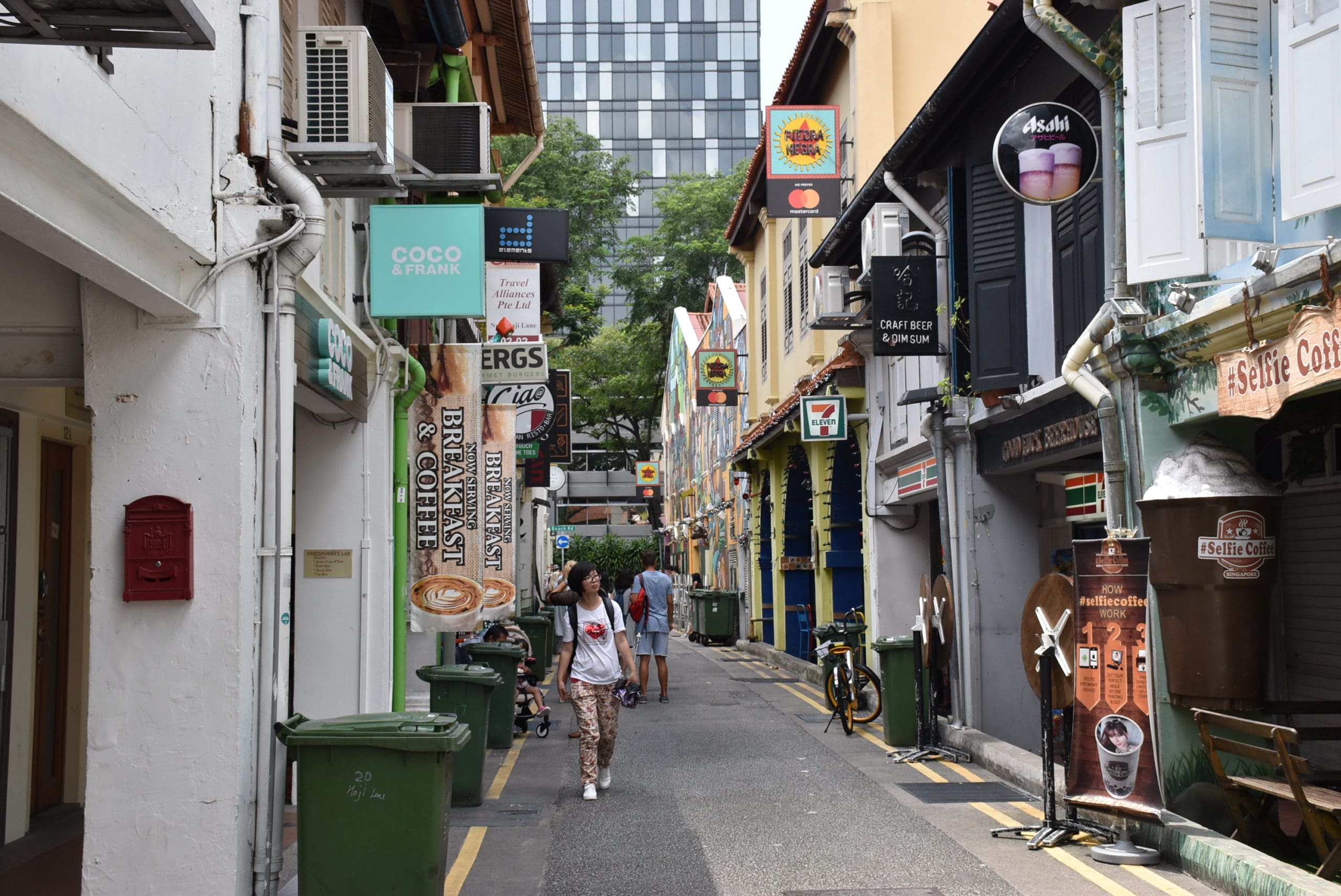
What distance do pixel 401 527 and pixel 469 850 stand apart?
3428 millimetres

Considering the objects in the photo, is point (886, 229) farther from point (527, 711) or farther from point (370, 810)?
point (370, 810)

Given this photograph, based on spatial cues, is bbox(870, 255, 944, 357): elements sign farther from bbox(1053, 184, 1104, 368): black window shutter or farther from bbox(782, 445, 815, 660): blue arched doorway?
bbox(782, 445, 815, 660): blue arched doorway

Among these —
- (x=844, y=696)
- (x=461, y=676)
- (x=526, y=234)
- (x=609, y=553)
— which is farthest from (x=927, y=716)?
(x=609, y=553)

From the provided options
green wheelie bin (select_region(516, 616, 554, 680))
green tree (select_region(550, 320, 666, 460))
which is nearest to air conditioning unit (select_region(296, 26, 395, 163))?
green wheelie bin (select_region(516, 616, 554, 680))

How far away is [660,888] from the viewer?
24.1 ft

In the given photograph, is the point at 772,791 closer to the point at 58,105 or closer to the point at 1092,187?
the point at 1092,187

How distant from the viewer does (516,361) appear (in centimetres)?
1327

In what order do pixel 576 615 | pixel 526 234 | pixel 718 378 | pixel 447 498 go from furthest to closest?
pixel 718 378 → pixel 526 234 → pixel 447 498 → pixel 576 615

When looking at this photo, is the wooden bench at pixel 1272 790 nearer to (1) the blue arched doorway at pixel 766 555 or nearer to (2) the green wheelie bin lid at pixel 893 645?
(2) the green wheelie bin lid at pixel 893 645

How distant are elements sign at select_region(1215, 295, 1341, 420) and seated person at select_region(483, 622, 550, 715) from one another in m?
8.29

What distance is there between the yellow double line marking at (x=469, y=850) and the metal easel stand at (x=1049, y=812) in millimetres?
→ 3351

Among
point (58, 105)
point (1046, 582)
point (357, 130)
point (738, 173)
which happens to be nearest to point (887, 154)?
point (1046, 582)

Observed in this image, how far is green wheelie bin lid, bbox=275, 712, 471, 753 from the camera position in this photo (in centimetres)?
641

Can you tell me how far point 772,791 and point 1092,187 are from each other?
5255 mm
